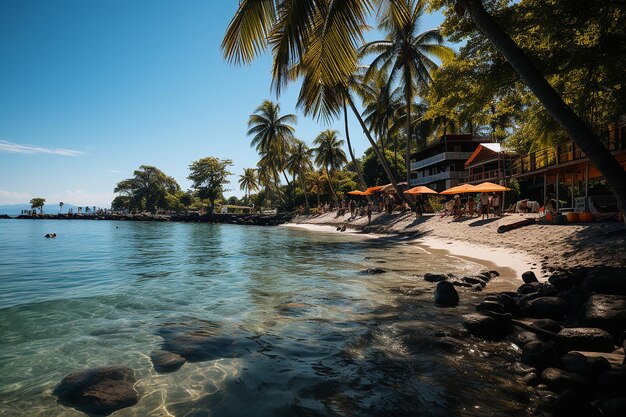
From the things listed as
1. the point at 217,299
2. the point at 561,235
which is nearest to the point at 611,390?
the point at 217,299

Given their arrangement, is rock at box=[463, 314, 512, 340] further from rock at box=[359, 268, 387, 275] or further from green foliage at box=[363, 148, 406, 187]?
green foliage at box=[363, 148, 406, 187]

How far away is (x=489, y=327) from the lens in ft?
15.5

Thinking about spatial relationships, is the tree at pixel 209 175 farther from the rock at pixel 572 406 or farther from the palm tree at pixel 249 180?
the rock at pixel 572 406

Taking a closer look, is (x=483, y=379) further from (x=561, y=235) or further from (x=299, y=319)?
(x=561, y=235)

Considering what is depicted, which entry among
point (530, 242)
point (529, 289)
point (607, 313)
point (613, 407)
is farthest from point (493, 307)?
point (530, 242)

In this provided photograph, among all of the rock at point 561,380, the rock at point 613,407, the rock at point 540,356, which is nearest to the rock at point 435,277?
the rock at point 540,356

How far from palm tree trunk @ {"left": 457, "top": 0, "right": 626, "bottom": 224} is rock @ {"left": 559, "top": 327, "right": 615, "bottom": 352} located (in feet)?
4.82

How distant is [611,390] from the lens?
9.67ft

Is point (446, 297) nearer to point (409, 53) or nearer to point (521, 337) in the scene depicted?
point (521, 337)

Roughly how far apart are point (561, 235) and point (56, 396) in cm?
1470

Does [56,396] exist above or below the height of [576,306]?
below

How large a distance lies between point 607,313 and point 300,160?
5305 cm

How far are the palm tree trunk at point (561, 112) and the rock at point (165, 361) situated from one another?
5935mm

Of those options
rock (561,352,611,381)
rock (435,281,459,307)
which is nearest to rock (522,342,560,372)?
rock (561,352,611,381)
